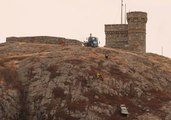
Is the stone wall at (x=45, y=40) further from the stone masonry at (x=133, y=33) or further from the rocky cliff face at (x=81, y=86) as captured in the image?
the rocky cliff face at (x=81, y=86)

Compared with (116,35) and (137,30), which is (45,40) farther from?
(137,30)

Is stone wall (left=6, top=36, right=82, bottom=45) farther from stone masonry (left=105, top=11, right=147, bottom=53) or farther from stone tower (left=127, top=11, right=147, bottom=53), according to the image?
stone tower (left=127, top=11, right=147, bottom=53)

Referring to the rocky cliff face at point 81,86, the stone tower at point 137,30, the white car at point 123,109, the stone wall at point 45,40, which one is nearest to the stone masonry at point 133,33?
the stone tower at point 137,30

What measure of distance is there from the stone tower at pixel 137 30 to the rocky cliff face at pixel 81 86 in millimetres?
22491

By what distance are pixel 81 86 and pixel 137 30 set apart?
1535 inches

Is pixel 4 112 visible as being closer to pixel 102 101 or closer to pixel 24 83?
pixel 24 83

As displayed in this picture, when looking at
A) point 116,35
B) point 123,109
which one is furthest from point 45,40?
point 123,109

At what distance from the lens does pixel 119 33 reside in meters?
102

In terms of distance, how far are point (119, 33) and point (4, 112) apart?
158 feet

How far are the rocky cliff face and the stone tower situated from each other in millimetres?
22491

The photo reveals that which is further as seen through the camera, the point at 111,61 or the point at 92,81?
the point at 111,61

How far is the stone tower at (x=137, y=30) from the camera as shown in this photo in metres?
97.8

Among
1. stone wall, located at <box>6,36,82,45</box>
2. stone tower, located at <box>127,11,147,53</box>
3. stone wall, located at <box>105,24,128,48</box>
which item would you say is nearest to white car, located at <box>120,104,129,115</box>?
stone wall, located at <box>6,36,82,45</box>

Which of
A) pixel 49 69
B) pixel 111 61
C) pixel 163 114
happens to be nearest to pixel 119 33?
pixel 111 61
